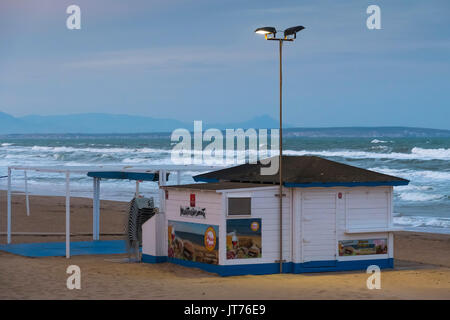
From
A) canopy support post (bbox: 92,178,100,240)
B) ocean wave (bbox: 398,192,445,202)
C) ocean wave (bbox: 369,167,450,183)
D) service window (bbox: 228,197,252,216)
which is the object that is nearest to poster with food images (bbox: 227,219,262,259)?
service window (bbox: 228,197,252,216)

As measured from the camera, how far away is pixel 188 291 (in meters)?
12.1

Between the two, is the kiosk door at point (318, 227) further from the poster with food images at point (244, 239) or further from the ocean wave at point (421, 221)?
the ocean wave at point (421, 221)

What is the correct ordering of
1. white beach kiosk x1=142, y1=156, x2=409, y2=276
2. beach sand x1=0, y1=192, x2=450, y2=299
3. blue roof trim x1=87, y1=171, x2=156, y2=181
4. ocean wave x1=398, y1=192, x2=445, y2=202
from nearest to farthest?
beach sand x1=0, y1=192, x2=450, y2=299 → white beach kiosk x1=142, y1=156, x2=409, y2=276 → blue roof trim x1=87, y1=171, x2=156, y2=181 → ocean wave x1=398, y1=192, x2=445, y2=202

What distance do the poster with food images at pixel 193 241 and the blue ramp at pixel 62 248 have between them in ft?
8.38

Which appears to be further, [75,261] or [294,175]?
[75,261]

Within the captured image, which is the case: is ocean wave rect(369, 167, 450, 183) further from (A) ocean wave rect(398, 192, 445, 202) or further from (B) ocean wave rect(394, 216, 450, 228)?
(B) ocean wave rect(394, 216, 450, 228)

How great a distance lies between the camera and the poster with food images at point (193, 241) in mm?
14141

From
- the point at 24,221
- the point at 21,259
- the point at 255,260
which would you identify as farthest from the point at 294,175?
the point at 24,221

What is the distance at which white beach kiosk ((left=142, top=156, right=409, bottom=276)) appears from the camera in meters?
14.0

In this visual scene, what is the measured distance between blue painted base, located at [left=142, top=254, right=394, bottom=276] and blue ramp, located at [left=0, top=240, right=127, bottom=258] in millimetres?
2968
